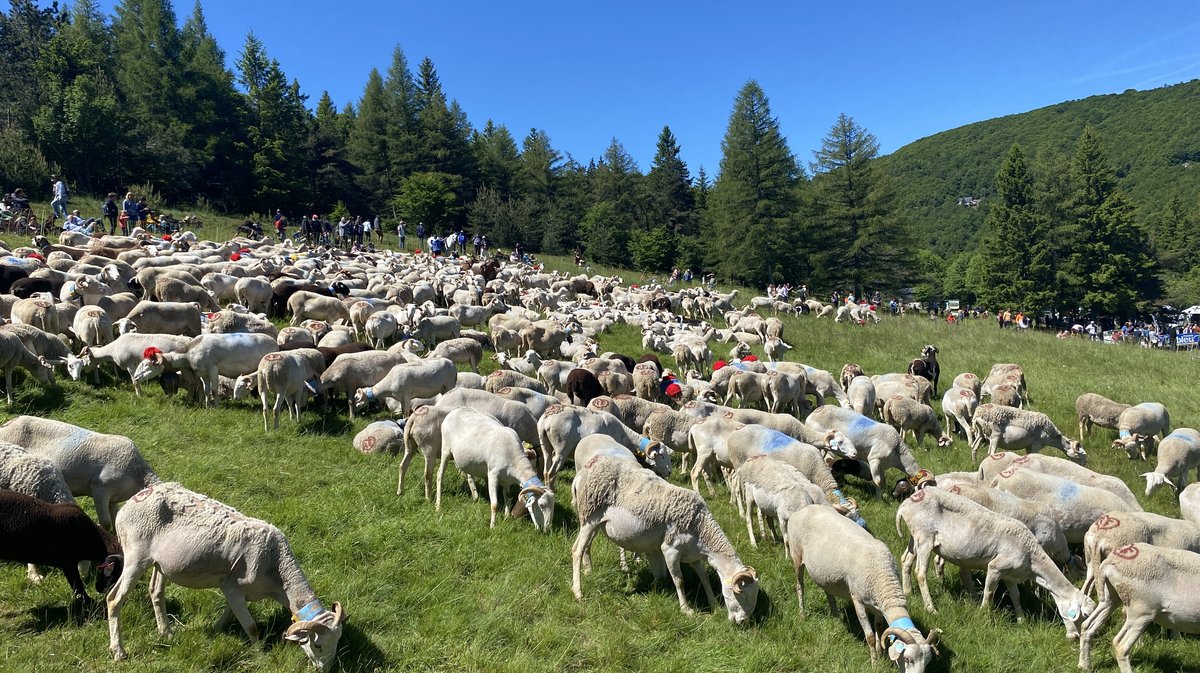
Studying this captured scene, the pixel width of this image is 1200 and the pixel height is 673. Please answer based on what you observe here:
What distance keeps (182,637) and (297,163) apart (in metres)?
79.2

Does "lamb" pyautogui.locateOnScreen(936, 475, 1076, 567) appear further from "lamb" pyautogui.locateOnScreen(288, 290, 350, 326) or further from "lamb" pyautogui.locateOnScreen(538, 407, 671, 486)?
"lamb" pyautogui.locateOnScreen(288, 290, 350, 326)

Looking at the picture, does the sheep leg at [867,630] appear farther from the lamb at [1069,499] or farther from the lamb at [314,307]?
the lamb at [314,307]

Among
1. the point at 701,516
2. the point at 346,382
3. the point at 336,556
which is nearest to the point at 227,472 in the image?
the point at 336,556

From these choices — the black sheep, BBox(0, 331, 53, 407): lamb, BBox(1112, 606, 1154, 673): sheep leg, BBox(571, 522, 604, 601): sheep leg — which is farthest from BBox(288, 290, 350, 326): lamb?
BBox(1112, 606, 1154, 673): sheep leg

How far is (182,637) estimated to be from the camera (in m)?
6.32

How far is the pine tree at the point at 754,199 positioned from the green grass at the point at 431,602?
5885 centimetres

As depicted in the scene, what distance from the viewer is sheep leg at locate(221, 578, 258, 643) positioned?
6.24 meters

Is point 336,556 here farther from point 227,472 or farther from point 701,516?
point 701,516

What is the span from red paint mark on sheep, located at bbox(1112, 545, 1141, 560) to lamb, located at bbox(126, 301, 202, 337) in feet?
61.7

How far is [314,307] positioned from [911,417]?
1810cm

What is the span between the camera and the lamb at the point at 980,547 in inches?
321

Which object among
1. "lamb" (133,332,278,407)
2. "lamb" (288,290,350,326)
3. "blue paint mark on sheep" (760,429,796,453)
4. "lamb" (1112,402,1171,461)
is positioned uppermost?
"lamb" (288,290,350,326)

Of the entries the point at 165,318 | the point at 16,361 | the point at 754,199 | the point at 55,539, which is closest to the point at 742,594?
the point at 55,539

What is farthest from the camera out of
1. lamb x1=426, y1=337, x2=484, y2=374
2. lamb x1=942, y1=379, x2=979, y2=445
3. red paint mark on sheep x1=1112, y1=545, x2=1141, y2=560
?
lamb x1=426, y1=337, x2=484, y2=374
